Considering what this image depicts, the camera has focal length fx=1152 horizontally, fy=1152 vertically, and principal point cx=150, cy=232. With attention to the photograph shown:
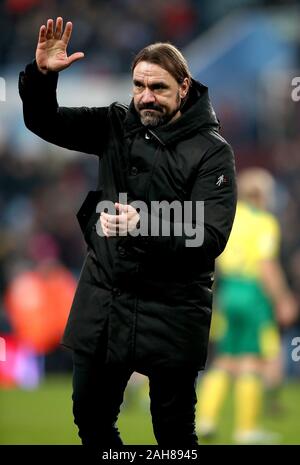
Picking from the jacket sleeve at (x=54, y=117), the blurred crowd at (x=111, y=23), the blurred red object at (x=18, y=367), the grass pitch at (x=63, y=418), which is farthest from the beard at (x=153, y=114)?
the blurred crowd at (x=111, y=23)

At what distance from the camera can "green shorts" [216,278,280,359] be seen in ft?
26.6

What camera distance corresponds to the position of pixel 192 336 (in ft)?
14.4

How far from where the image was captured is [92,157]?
12.9 meters

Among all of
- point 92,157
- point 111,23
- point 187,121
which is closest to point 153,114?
point 187,121

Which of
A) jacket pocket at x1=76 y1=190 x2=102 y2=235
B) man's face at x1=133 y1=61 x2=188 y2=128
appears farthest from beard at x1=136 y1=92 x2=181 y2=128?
jacket pocket at x1=76 y1=190 x2=102 y2=235

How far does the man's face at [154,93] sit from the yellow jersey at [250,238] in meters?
3.58

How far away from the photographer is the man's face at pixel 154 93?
430cm

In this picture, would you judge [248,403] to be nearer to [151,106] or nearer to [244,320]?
[244,320]

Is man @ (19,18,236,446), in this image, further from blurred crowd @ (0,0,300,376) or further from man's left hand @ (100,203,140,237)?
blurred crowd @ (0,0,300,376)

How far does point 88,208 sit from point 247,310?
4.03 meters

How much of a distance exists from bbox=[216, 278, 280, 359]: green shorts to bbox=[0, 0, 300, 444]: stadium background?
0.63 m
